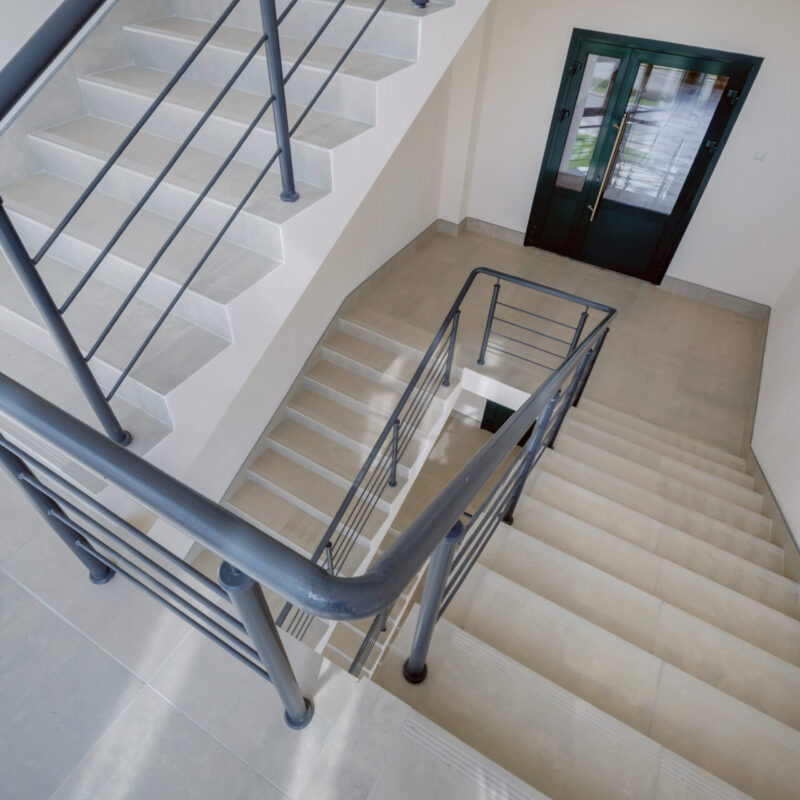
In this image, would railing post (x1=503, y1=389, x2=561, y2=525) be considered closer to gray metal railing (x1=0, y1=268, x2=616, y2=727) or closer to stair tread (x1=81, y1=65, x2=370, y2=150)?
gray metal railing (x1=0, y1=268, x2=616, y2=727)

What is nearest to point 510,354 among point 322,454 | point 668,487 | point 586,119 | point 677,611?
point 668,487

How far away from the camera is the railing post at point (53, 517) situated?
97cm

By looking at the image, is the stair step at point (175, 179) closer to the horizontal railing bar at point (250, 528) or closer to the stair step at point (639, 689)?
the horizontal railing bar at point (250, 528)

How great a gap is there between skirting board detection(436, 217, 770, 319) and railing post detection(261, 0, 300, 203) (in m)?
3.94

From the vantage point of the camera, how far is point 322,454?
394 centimetres

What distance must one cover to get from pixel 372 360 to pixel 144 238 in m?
2.46

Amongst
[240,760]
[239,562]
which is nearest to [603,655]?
[240,760]

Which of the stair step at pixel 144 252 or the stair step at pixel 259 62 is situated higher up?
the stair step at pixel 259 62

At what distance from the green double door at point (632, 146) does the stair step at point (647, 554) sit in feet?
10.8

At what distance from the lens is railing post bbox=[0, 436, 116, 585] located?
3.17 ft

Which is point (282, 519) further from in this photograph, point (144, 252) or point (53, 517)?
point (53, 517)

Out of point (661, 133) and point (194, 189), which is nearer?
point (194, 189)

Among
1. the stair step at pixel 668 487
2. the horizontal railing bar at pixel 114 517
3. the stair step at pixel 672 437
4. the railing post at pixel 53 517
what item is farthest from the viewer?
the stair step at pixel 672 437

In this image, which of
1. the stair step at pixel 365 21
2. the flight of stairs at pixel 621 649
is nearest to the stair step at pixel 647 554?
the flight of stairs at pixel 621 649
